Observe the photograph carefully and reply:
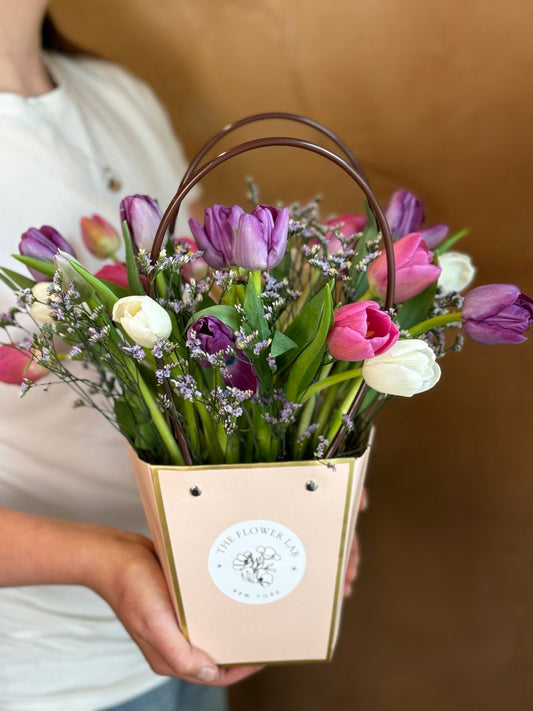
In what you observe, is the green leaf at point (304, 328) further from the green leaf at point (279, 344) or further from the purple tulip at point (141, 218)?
the purple tulip at point (141, 218)

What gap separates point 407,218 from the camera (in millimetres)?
682

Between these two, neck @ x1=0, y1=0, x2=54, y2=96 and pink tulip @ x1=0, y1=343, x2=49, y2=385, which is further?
neck @ x1=0, y1=0, x2=54, y2=96

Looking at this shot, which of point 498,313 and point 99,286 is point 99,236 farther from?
point 498,313

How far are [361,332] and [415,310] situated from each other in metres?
0.14

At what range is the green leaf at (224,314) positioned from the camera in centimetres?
52

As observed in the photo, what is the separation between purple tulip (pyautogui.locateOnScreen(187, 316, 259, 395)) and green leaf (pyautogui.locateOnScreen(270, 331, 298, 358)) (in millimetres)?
23

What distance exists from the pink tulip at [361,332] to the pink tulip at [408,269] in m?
0.07

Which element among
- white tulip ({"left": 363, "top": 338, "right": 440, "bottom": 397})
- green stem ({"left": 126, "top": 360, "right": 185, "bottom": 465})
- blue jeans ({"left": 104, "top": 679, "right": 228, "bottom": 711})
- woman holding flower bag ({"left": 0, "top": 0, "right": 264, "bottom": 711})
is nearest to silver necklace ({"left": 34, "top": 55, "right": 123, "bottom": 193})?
woman holding flower bag ({"left": 0, "top": 0, "right": 264, "bottom": 711})

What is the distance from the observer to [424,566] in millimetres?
1138

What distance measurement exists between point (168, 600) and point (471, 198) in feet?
2.15

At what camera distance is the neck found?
2.80 feet

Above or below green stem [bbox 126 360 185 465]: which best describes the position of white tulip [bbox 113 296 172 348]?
above

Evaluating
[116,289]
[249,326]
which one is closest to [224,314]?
[249,326]

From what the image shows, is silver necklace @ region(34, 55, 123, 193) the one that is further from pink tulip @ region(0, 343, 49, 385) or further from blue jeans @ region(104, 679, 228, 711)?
blue jeans @ region(104, 679, 228, 711)
